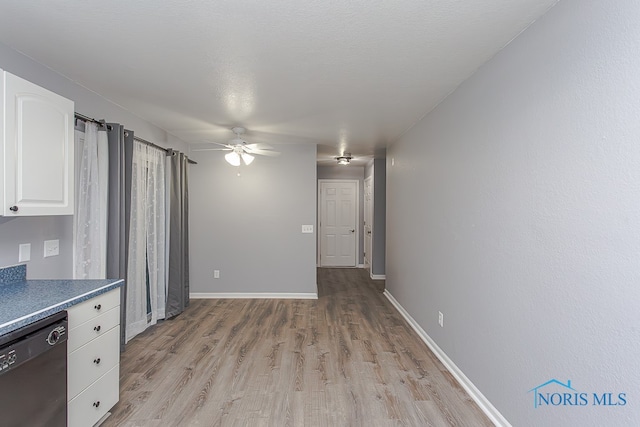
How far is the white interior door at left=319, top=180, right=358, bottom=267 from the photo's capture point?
7672 millimetres

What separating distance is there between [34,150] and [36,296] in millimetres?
806

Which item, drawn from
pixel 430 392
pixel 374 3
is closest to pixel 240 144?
pixel 374 3

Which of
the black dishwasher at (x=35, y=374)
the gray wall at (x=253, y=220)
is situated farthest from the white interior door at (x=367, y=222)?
the black dishwasher at (x=35, y=374)

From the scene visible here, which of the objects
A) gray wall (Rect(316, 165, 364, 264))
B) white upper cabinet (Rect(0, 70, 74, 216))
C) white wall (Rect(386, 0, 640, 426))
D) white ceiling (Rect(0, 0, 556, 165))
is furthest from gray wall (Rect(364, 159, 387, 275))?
white upper cabinet (Rect(0, 70, 74, 216))

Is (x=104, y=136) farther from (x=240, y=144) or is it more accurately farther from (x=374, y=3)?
(x=374, y=3)

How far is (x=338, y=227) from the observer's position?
770 centimetres


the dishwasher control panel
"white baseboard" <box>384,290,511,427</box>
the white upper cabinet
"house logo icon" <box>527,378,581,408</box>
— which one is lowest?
"white baseboard" <box>384,290,511,427</box>

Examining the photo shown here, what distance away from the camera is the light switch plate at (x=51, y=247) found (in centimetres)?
234

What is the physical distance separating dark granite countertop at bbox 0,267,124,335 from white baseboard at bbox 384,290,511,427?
253 cm

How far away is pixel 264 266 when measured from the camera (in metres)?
4.93

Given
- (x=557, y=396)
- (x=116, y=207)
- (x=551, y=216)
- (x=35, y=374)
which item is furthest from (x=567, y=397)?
(x=116, y=207)

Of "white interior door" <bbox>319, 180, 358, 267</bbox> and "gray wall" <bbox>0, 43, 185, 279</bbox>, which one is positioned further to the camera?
"white interior door" <bbox>319, 180, 358, 267</bbox>

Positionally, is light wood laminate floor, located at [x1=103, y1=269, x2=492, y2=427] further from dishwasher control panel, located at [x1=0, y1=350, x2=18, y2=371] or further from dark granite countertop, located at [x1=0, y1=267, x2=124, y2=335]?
dishwasher control panel, located at [x1=0, y1=350, x2=18, y2=371]

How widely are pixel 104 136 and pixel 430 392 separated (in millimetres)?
3386
